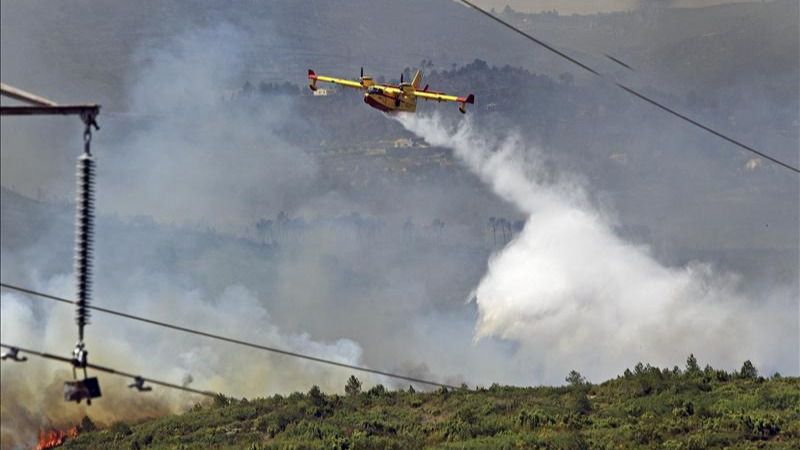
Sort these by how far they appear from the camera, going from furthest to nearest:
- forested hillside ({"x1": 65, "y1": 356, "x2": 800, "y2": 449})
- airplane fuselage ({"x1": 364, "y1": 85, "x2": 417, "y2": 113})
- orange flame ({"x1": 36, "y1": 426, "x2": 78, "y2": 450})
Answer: orange flame ({"x1": 36, "y1": 426, "x2": 78, "y2": 450}) < airplane fuselage ({"x1": 364, "y1": 85, "x2": 417, "y2": 113}) < forested hillside ({"x1": 65, "y1": 356, "x2": 800, "y2": 449})

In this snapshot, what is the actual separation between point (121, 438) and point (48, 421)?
21.7m

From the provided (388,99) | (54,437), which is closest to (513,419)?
(388,99)

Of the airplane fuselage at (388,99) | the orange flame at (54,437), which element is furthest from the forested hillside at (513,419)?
the airplane fuselage at (388,99)

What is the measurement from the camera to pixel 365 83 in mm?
109938

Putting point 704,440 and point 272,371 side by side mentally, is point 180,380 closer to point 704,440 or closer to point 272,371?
point 272,371

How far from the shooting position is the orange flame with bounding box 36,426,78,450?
424 feet

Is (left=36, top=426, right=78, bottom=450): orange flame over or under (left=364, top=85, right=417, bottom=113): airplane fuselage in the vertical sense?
under

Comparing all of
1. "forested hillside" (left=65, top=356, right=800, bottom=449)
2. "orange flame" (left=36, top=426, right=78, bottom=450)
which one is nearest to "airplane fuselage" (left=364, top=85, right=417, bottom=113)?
"forested hillside" (left=65, top=356, right=800, bottom=449)

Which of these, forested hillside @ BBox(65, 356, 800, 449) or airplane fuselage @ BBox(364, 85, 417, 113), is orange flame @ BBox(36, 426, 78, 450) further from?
airplane fuselage @ BBox(364, 85, 417, 113)

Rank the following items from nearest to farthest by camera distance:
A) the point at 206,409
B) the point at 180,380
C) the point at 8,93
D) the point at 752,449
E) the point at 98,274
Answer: the point at 8,93 → the point at 752,449 → the point at 206,409 → the point at 180,380 → the point at 98,274

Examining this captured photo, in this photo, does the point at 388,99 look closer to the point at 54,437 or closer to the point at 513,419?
the point at 513,419

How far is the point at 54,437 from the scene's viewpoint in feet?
438

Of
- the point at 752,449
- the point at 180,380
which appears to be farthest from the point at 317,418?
the point at 180,380

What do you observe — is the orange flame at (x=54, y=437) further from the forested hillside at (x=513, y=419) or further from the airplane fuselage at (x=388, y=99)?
the airplane fuselage at (x=388, y=99)
